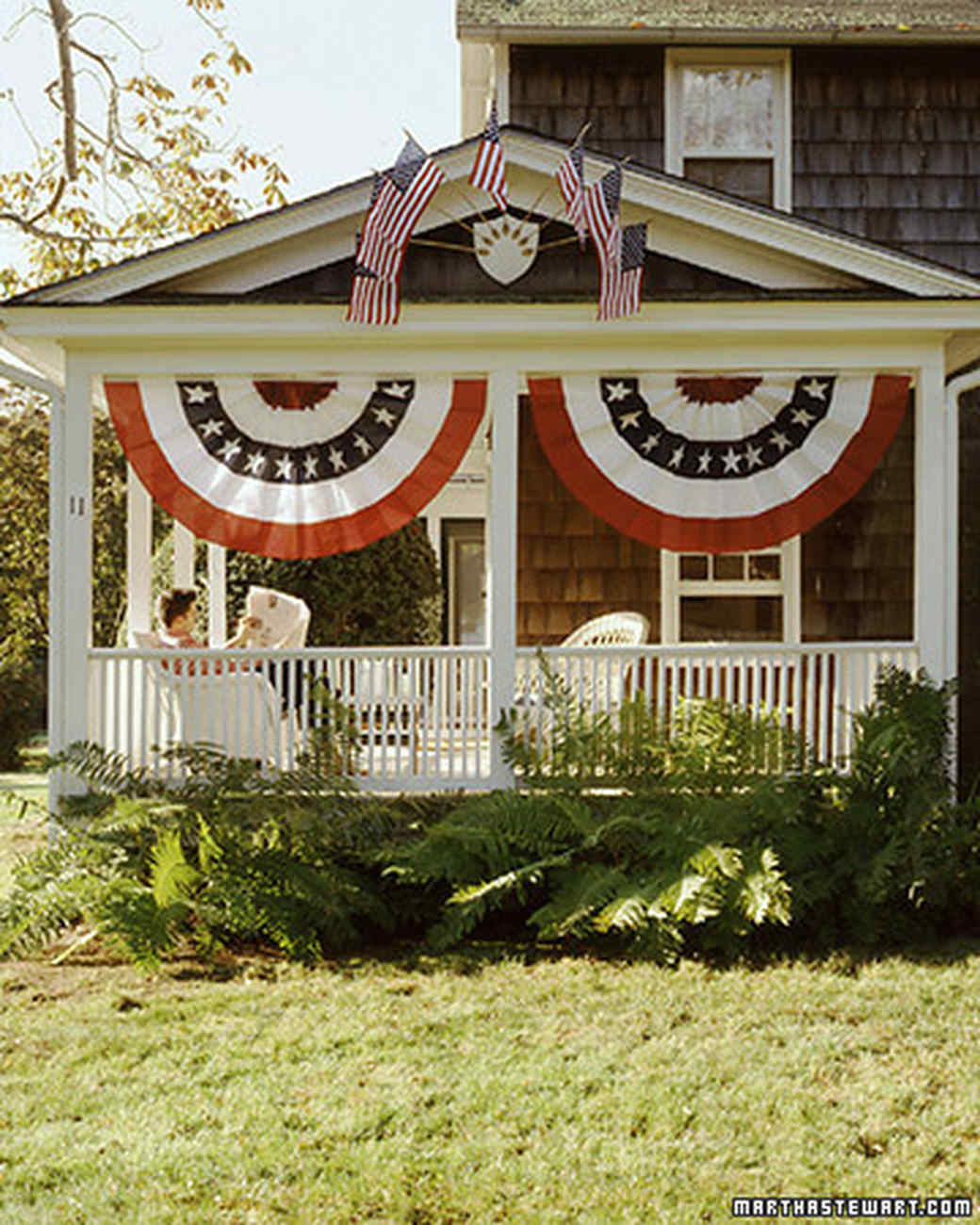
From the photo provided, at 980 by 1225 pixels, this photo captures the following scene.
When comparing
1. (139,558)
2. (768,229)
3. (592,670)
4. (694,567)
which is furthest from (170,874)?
(694,567)

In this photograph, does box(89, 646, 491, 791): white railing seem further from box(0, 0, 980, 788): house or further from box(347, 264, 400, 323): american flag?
box(347, 264, 400, 323): american flag

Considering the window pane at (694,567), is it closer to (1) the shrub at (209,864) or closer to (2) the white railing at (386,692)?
(2) the white railing at (386,692)

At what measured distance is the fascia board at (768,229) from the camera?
7984mm

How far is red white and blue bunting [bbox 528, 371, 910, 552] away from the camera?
816cm

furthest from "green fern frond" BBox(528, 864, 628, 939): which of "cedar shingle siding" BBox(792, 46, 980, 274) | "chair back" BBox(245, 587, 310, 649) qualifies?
"cedar shingle siding" BBox(792, 46, 980, 274)

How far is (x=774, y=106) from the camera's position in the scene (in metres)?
11.5

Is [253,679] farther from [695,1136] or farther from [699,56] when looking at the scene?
[699,56]

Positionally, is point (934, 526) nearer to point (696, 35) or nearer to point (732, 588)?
point (732, 588)

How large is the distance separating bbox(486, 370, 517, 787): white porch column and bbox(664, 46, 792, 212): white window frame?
13.6 ft

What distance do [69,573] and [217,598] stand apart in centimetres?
286

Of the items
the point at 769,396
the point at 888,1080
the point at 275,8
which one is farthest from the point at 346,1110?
the point at 275,8

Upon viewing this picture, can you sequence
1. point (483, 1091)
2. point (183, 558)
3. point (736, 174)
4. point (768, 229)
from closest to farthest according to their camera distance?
point (483, 1091) → point (768, 229) → point (183, 558) → point (736, 174)

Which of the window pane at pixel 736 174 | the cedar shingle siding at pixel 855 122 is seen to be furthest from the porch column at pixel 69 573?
the window pane at pixel 736 174

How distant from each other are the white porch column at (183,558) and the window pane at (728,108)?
17.8 feet
